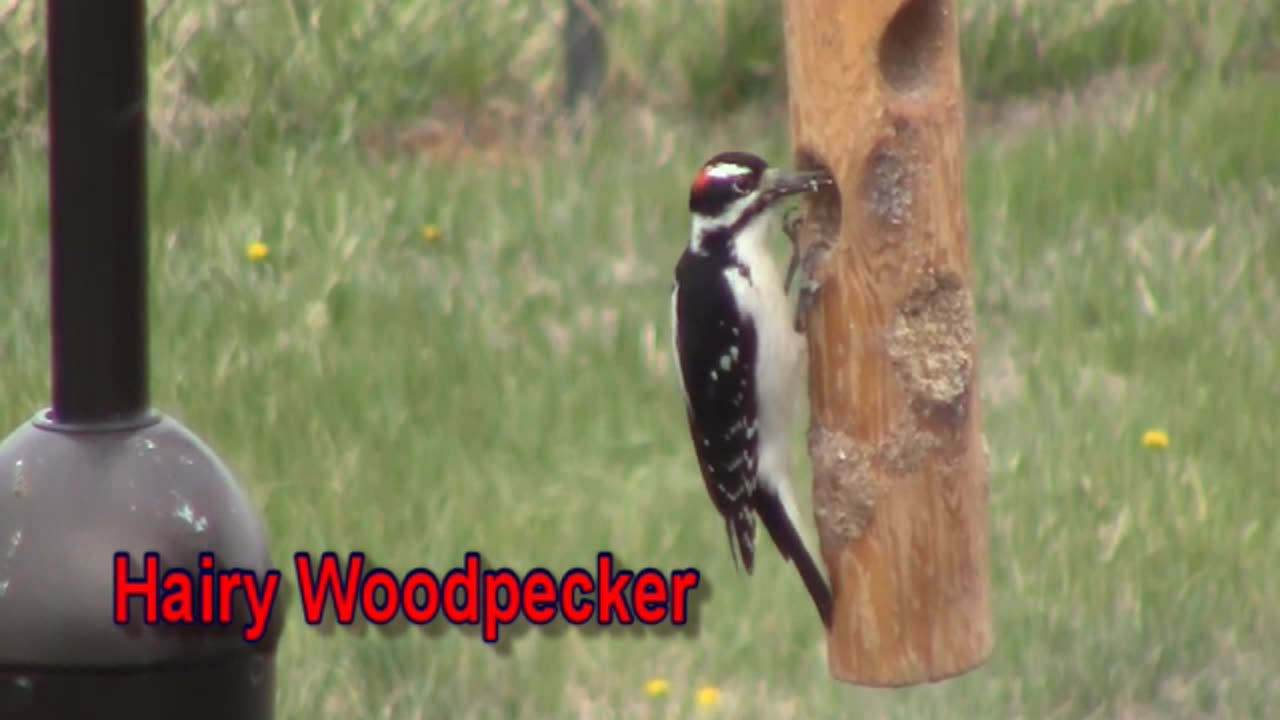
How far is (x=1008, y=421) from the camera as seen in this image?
18.5 ft

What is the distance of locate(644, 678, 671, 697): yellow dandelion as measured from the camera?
4.55m

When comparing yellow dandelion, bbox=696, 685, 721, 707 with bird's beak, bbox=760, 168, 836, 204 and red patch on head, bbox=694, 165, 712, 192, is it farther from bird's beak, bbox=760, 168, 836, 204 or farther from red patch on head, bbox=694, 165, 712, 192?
bird's beak, bbox=760, 168, 836, 204

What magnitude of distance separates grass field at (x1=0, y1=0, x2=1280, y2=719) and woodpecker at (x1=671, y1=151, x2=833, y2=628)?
669 mm

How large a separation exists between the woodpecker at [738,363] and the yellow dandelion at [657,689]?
62 cm

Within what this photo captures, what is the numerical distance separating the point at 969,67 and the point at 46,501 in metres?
5.86

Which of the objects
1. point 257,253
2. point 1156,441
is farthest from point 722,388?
point 257,253

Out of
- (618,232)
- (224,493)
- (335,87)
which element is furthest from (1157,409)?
(224,493)

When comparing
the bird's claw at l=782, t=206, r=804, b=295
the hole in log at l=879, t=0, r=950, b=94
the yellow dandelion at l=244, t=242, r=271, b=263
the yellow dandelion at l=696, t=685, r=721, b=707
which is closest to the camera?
the hole in log at l=879, t=0, r=950, b=94

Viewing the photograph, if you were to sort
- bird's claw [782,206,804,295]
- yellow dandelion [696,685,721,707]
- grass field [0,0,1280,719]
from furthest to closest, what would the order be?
1. grass field [0,0,1280,719]
2. yellow dandelion [696,685,721,707]
3. bird's claw [782,206,804,295]

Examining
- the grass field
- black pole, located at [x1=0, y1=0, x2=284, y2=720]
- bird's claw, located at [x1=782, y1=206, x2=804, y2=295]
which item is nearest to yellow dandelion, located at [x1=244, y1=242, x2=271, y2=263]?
the grass field

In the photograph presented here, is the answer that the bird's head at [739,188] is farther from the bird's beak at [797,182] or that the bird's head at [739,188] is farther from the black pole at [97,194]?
the black pole at [97,194]

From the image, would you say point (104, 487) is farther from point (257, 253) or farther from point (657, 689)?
point (257, 253)

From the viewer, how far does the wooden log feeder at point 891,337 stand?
3.35 metres

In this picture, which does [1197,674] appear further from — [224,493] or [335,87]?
[335,87]
